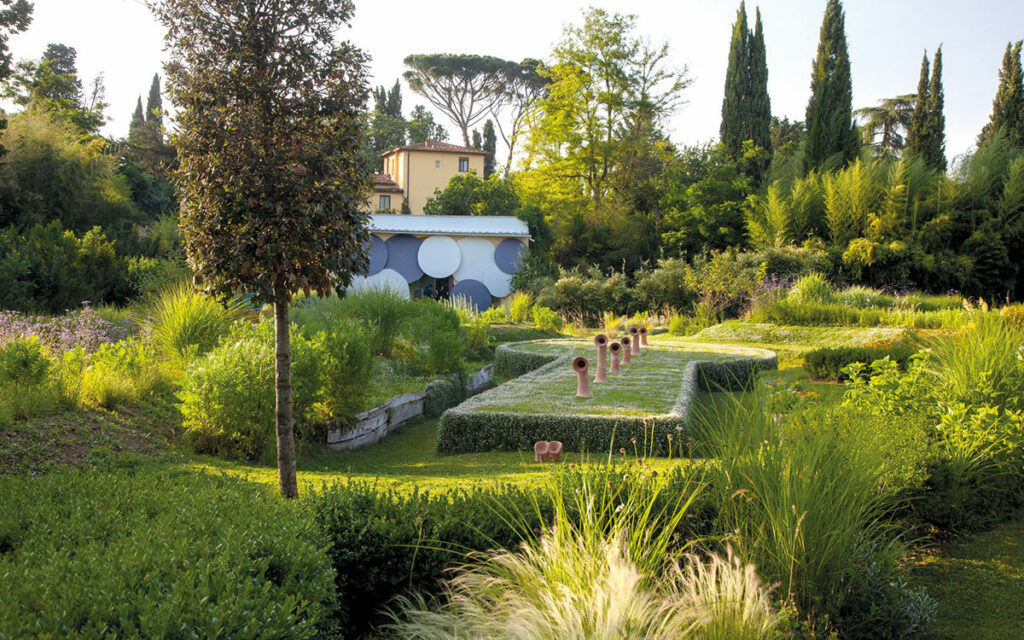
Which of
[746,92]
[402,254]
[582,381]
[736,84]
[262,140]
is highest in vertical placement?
[736,84]

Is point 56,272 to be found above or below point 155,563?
above

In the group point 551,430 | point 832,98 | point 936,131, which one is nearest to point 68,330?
point 551,430

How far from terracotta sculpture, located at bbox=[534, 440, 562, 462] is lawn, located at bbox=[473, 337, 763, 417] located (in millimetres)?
477

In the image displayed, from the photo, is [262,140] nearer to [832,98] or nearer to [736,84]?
[832,98]

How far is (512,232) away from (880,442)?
1842cm

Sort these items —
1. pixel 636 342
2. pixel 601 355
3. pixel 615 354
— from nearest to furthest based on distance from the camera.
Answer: pixel 601 355 → pixel 615 354 → pixel 636 342

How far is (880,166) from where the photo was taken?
2050cm

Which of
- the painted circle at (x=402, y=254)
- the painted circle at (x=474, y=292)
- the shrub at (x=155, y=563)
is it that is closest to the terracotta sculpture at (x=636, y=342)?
the shrub at (x=155, y=563)

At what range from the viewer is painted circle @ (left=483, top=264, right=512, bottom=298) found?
2138cm

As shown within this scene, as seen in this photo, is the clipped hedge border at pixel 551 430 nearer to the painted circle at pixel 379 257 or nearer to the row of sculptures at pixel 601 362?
the row of sculptures at pixel 601 362

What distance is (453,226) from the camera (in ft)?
72.7

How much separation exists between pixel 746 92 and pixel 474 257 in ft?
39.7

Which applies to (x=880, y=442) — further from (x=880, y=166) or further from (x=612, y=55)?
(x=612, y=55)

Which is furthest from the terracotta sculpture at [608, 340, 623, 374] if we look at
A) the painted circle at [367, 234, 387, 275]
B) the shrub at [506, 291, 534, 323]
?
the painted circle at [367, 234, 387, 275]
